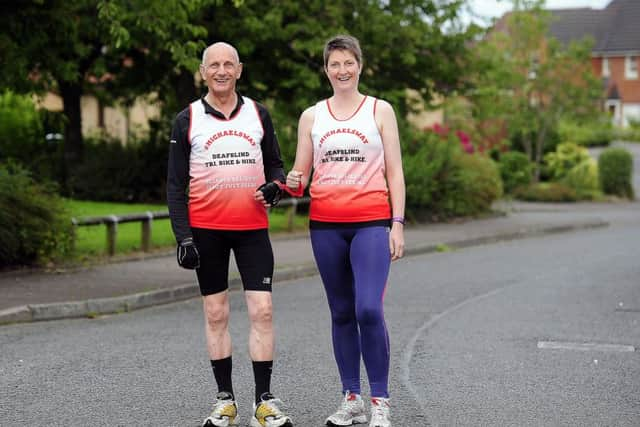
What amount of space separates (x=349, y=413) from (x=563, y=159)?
34297 millimetres

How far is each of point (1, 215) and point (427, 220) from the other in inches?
457

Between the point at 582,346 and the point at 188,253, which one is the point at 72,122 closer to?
the point at 582,346

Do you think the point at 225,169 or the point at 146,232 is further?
the point at 146,232

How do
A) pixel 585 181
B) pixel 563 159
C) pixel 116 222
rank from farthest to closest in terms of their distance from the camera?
pixel 563 159
pixel 585 181
pixel 116 222

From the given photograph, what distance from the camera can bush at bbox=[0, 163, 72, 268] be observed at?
40.1 ft

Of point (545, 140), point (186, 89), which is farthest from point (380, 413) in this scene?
point (545, 140)

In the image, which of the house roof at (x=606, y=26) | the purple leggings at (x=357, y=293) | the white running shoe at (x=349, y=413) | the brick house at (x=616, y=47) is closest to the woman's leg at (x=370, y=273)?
the purple leggings at (x=357, y=293)

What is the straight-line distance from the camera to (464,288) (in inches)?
496

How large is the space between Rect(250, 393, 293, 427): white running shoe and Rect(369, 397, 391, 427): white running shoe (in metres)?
0.43

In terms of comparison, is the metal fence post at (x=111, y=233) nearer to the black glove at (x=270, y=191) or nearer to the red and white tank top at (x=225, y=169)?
the red and white tank top at (x=225, y=169)

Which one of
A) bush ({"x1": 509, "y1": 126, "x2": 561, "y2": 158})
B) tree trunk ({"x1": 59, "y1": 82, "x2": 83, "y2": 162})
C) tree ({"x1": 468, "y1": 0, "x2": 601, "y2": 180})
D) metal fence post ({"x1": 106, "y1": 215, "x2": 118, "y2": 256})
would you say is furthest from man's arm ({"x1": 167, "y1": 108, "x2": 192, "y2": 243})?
bush ({"x1": 509, "y1": 126, "x2": 561, "y2": 158})

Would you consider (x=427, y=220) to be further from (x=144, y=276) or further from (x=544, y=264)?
(x=144, y=276)

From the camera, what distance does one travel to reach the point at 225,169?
5707 millimetres

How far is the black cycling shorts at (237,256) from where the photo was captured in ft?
19.0
